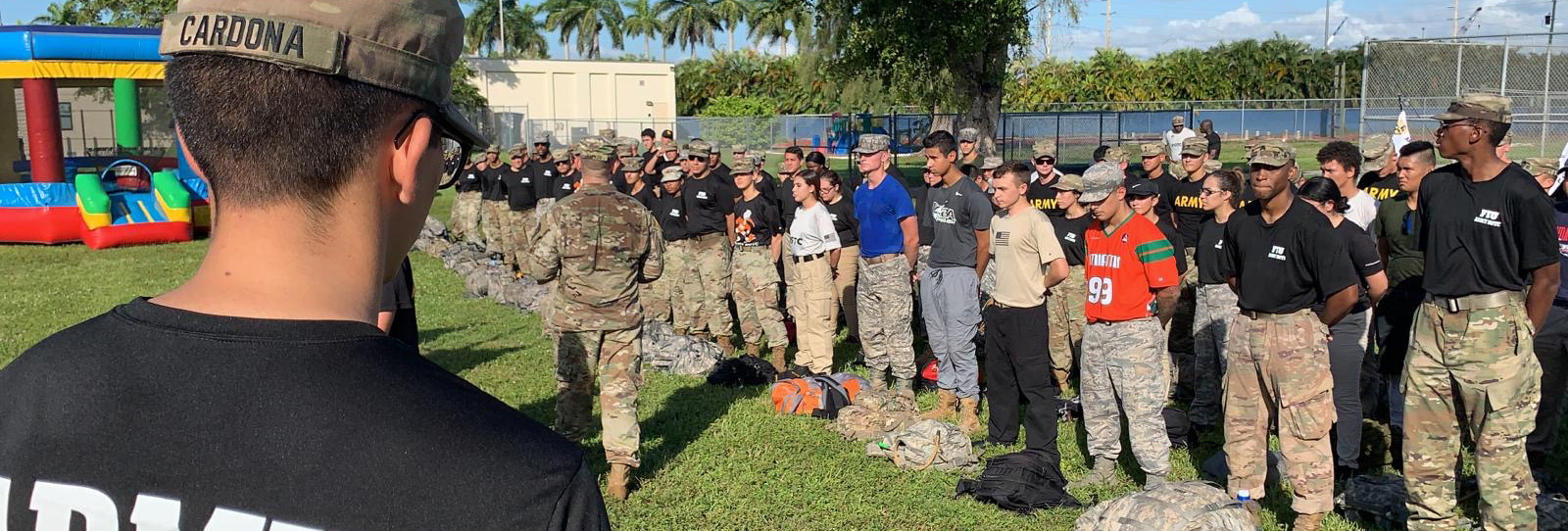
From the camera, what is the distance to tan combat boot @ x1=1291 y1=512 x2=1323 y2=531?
539 cm

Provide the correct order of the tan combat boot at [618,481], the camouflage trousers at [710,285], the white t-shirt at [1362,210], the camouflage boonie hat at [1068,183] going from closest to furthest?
the tan combat boot at [618,481] < the white t-shirt at [1362,210] < the camouflage boonie hat at [1068,183] < the camouflage trousers at [710,285]

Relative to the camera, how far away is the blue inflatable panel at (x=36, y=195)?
1775 centimetres

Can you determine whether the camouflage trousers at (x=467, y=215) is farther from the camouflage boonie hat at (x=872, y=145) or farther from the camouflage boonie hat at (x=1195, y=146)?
the camouflage boonie hat at (x=1195, y=146)

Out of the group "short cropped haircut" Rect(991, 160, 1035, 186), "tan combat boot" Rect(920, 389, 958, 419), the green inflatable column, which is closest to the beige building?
the green inflatable column

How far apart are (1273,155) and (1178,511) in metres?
2.07

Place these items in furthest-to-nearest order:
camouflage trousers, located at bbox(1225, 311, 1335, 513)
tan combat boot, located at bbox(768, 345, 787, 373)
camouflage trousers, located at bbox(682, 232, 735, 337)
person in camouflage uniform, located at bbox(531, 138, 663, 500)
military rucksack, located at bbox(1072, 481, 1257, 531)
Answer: camouflage trousers, located at bbox(682, 232, 735, 337), tan combat boot, located at bbox(768, 345, 787, 373), person in camouflage uniform, located at bbox(531, 138, 663, 500), camouflage trousers, located at bbox(1225, 311, 1335, 513), military rucksack, located at bbox(1072, 481, 1257, 531)

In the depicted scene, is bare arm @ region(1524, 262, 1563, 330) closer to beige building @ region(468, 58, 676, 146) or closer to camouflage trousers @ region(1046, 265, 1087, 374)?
camouflage trousers @ region(1046, 265, 1087, 374)

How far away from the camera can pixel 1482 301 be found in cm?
502

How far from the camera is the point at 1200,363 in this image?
7.99 m

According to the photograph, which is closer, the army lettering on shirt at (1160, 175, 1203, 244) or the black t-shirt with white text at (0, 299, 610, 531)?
the black t-shirt with white text at (0, 299, 610, 531)

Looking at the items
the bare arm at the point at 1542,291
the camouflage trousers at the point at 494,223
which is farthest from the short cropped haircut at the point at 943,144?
the camouflage trousers at the point at 494,223

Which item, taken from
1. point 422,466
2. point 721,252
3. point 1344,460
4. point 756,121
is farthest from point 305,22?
point 756,121

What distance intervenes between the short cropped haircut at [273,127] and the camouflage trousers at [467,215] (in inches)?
699

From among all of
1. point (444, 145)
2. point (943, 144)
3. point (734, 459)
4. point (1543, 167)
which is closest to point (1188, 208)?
point (1543, 167)
